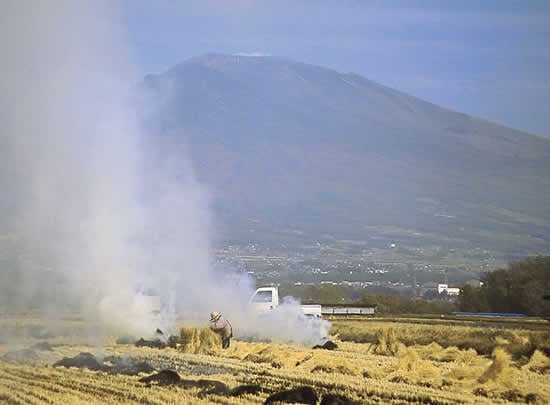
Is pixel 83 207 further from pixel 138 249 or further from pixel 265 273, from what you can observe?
pixel 265 273

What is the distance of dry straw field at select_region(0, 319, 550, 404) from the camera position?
82.7 ft

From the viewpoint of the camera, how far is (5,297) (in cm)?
3778

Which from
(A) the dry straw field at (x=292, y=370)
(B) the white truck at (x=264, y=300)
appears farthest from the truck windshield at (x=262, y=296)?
(A) the dry straw field at (x=292, y=370)

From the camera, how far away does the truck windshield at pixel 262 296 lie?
5317 cm

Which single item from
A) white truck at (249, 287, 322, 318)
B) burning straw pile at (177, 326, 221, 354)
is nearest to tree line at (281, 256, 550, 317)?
white truck at (249, 287, 322, 318)

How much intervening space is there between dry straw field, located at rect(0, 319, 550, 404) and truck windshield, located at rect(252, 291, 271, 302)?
8708mm

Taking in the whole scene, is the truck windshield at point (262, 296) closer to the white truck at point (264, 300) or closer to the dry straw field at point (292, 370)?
the white truck at point (264, 300)

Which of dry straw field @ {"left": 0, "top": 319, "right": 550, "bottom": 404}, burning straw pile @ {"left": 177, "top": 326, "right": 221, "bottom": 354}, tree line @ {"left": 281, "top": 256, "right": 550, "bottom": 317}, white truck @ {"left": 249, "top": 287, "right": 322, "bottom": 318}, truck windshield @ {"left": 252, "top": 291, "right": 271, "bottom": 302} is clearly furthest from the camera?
tree line @ {"left": 281, "top": 256, "right": 550, "bottom": 317}

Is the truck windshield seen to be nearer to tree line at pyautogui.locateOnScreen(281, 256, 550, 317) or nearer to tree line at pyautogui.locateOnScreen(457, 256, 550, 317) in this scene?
tree line at pyautogui.locateOnScreen(281, 256, 550, 317)

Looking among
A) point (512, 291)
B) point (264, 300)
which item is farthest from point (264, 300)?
point (512, 291)

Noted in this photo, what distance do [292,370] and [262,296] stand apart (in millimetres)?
22762

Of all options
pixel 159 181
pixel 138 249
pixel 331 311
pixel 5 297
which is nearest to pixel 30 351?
pixel 5 297

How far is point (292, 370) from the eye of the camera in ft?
103

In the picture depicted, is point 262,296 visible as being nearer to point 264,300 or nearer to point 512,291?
point 264,300
